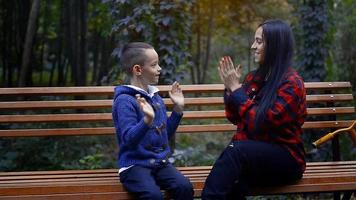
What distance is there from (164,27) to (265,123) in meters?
2.80

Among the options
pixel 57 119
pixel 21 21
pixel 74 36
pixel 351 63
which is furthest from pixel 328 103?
pixel 21 21

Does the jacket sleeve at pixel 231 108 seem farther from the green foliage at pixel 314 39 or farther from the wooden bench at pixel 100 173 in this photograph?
the green foliage at pixel 314 39

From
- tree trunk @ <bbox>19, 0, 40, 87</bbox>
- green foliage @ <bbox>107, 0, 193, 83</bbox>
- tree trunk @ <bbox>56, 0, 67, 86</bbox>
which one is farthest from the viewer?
tree trunk @ <bbox>56, 0, 67, 86</bbox>

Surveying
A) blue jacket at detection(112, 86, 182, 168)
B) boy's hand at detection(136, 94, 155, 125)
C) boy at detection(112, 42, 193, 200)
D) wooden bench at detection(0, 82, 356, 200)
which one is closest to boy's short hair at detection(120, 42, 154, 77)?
boy at detection(112, 42, 193, 200)

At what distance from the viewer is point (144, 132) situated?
3643mm

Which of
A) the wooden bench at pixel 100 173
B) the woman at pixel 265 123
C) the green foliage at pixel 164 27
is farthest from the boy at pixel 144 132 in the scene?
the green foliage at pixel 164 27

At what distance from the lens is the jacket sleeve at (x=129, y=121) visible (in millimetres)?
3650

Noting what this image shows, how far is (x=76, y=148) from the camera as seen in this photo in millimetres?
7777

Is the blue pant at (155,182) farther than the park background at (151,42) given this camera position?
No

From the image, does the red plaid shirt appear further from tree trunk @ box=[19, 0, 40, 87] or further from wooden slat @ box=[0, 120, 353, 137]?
tree trunk @ box=[19, 0, 40, 87]

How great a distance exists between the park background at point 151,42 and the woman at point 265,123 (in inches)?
86.6

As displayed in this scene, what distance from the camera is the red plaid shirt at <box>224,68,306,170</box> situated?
12.4 ft

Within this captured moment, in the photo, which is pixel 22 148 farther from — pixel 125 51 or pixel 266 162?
pixel 266 162

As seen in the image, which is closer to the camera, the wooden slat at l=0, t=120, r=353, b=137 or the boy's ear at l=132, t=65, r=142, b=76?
the boy's ear at l=132, t=65, r=142, b=76
